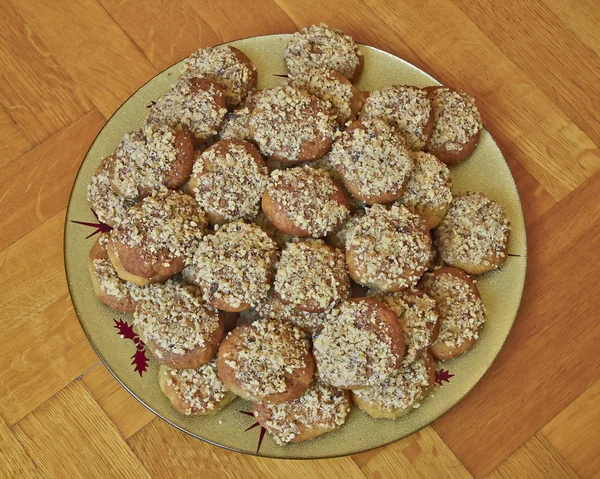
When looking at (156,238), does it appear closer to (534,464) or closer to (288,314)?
(288,314)

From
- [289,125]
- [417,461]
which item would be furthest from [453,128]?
[417,461]

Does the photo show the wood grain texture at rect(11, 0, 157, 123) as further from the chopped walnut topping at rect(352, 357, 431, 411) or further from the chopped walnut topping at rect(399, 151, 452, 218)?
the chopped walnut topping at rect(352, 357, 431, 411)

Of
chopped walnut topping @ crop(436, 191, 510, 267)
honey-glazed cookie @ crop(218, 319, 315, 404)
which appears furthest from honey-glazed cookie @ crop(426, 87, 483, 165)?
honey-glazed cookie @ crop(218, 319, 315, 404)

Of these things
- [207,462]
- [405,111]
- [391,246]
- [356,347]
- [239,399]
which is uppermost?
[405,111]

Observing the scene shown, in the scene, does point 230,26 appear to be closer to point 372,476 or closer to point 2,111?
point 2,111

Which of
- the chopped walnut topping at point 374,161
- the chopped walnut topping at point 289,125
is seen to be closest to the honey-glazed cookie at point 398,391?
the chopped walnut topping at point 374,161

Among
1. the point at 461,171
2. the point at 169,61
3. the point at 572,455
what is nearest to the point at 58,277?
the point at 169,61
